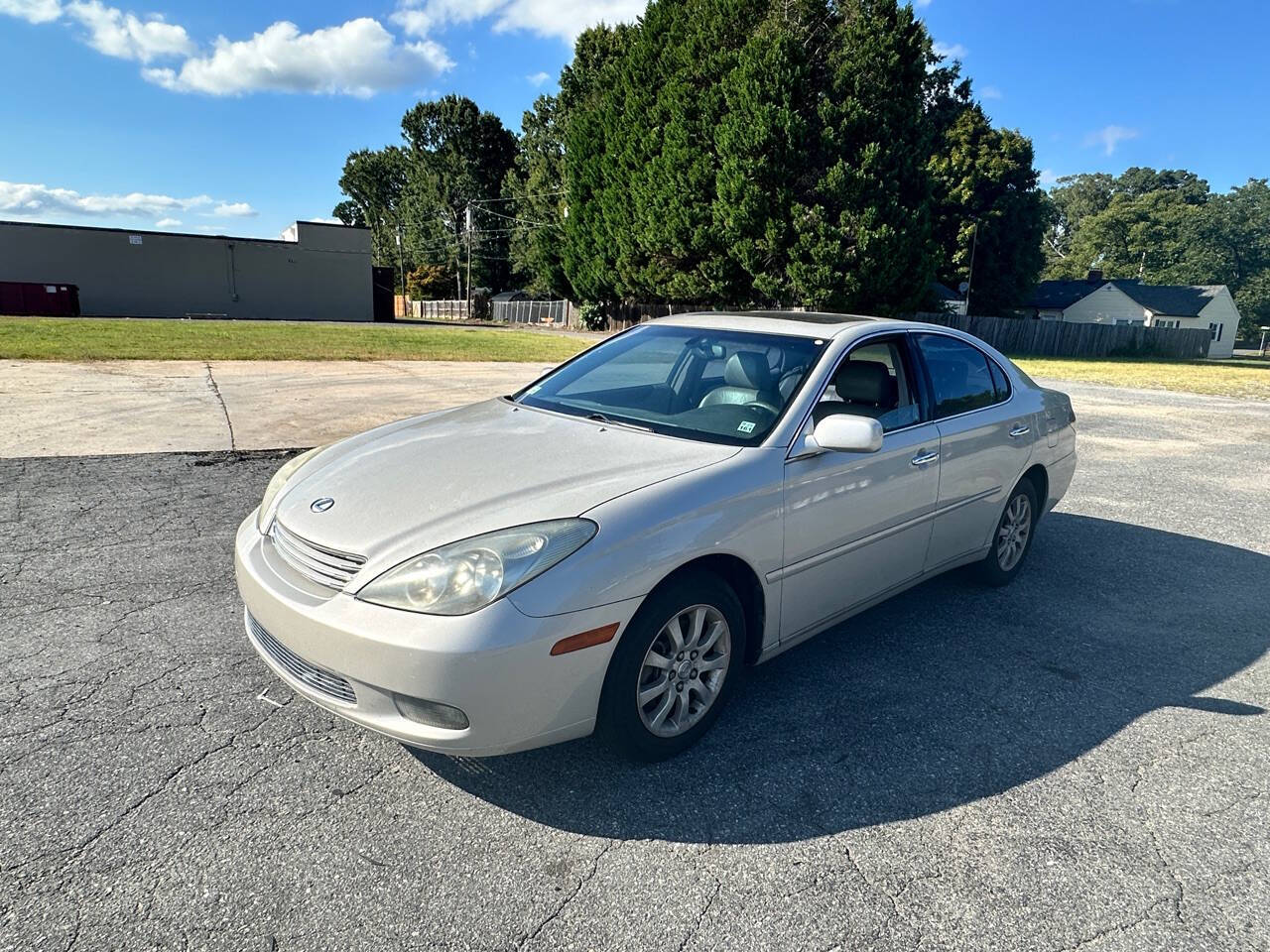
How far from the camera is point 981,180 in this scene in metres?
37.6

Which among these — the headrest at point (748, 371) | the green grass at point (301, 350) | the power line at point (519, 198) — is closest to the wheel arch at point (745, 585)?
the headrest at point (748, 371)

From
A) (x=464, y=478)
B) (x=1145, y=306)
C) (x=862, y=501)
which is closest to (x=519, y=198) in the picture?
(x=1145, y=306)

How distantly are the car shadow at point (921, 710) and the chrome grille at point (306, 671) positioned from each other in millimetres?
492

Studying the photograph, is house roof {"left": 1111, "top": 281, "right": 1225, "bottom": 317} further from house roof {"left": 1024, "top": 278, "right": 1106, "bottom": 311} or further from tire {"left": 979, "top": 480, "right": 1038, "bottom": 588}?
tire {"left": 979, "top": 480, "right": 1038, "bottom": 588}

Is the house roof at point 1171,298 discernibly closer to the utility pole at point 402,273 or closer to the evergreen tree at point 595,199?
the evergreen tree at point 595,199

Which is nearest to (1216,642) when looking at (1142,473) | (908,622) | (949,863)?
(908,622)

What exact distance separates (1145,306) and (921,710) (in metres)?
65.1

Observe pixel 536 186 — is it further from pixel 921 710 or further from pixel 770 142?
pixel 921 710

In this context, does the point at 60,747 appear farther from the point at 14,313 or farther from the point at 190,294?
the point at 190,294

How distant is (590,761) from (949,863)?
1208 millimetres

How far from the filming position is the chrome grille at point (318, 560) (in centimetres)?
246

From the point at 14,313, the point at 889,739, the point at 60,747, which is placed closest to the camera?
the point at 60,747

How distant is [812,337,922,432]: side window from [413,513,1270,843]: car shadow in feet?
3.75

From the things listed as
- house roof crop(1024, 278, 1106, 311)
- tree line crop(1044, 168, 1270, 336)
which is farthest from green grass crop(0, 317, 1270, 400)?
tree line crop(1044, 168, 1270, 336)
